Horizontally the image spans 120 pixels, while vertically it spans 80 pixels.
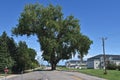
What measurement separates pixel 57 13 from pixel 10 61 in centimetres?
2172

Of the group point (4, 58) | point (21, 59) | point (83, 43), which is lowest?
point (4, 58)

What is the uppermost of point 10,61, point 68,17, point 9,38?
point 68,17

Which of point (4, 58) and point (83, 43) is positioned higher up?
point (83, 43)

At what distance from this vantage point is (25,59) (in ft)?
302

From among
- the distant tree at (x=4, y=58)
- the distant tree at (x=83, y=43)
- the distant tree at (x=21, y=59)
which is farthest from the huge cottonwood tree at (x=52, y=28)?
the distant tree at (x=4, y=58)

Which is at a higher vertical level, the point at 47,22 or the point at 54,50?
the point at 47,22

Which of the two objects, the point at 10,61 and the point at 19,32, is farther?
the point at 19,32

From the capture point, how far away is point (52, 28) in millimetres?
92062

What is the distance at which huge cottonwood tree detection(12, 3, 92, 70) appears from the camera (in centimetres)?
9150

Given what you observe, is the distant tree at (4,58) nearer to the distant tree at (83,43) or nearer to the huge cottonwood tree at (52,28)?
the huge cottonwood tree at (52,28)

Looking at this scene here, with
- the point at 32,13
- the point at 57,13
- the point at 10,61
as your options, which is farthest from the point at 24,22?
the point at 10,61

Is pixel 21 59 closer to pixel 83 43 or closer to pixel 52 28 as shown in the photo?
pixel 52 28

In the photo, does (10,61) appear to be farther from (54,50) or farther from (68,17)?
(68,17)

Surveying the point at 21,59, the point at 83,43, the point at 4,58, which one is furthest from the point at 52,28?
the point at 4,58
